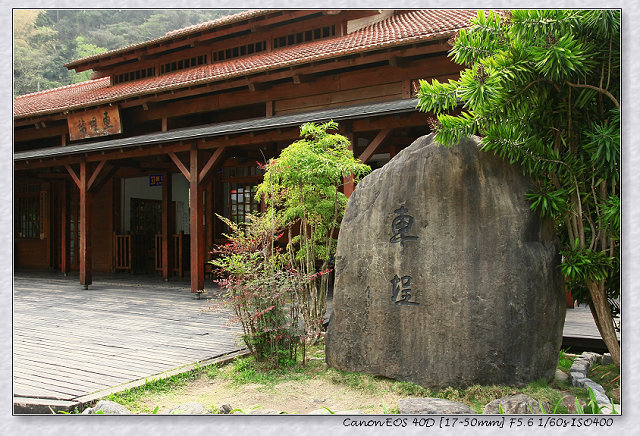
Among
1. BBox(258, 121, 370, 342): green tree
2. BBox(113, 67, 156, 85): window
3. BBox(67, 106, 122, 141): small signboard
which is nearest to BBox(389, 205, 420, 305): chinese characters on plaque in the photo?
BBox(258, 121, 370, 342): green tree

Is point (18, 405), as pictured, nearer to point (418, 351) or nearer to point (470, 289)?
point (418, 351)

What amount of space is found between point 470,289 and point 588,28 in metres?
1.86

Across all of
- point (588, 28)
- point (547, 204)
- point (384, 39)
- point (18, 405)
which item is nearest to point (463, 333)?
point (547, 204)

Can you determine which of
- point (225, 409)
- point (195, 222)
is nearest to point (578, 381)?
point (225, 409)

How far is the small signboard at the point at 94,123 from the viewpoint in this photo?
37.4 ft

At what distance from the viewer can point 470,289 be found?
141 inches

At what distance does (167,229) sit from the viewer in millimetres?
12242

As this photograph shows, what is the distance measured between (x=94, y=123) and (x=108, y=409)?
9871mm

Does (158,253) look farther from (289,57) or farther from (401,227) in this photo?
(401,227)

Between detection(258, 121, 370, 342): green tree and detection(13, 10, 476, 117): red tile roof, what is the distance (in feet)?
10.3

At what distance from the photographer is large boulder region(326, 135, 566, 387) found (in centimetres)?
354

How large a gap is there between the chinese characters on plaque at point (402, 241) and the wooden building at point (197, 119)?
112 inches

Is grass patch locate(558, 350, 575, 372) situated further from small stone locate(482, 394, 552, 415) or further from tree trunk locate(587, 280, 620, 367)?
small stone locate(482, 394, 552, 415)

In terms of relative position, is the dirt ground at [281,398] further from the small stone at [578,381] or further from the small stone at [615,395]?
the small stone at [615,395]
